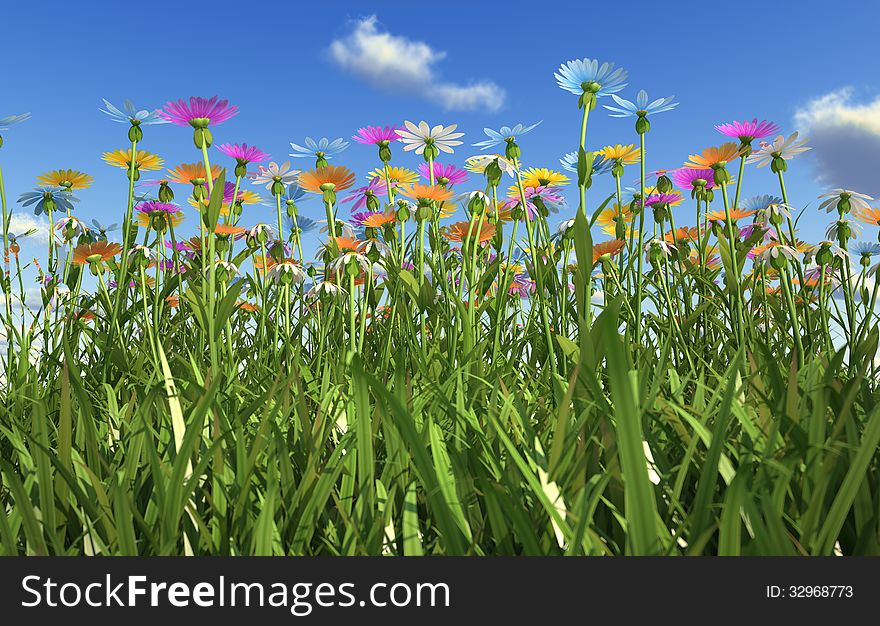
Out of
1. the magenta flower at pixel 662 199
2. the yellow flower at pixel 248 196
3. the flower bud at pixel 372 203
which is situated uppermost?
the yellow flower at pixel 248 196

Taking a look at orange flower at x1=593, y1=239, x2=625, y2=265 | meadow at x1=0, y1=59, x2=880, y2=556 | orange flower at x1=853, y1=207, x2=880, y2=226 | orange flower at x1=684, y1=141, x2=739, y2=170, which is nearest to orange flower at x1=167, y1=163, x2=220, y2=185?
meadow at x1=0, y1=59, x2=880, y2=556

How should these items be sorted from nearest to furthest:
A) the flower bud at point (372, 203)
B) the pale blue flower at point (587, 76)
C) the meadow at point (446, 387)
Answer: the meadow at point (446, 387)
the pale blue flower at point (587, 76)
the flower bud at point (372, 203)

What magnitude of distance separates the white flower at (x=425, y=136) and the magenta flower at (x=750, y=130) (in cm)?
80

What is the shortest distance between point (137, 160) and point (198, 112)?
596 mm

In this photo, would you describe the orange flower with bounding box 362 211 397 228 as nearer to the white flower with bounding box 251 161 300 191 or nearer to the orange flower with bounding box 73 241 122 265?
the white flower with bounding box 251 161 300 191

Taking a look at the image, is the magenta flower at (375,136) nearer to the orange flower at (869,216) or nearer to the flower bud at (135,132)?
the flower bud at (135,132)

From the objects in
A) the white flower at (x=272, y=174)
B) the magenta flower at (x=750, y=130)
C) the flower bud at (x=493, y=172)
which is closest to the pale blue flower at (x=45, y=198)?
the white flower at (x=272, y=174)

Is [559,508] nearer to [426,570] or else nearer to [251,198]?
[426,570]

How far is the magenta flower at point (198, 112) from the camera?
1.54 metres

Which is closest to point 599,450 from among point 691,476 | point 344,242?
point 691,476

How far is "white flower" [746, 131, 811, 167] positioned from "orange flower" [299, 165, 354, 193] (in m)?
1.20

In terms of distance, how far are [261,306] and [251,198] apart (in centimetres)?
57

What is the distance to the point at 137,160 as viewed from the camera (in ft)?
6.64

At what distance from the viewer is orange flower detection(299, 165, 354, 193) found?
6.05 feet
